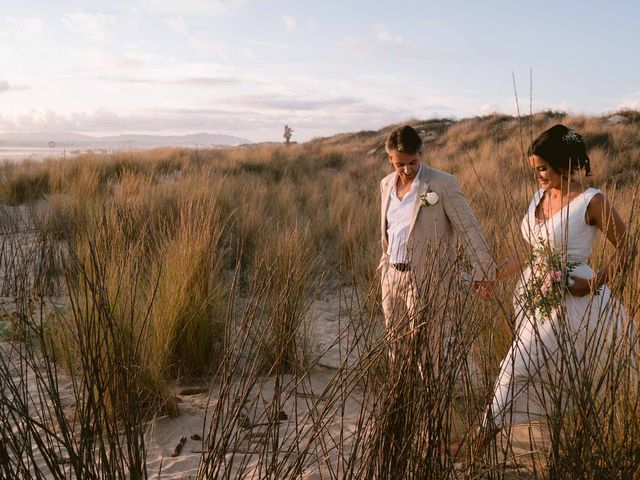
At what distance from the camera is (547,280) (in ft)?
8.30

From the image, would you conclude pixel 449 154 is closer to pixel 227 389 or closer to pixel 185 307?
pixel 185 307

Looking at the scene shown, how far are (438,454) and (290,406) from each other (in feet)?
6.28

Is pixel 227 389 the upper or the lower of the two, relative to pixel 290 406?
upper

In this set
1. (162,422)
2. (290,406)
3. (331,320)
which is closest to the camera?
(162,422)

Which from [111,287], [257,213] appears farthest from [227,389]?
[257,213]

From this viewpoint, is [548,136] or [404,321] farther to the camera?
[548,136]

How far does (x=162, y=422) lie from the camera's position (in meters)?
3.33

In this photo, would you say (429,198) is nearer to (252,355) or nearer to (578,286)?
(578,286)

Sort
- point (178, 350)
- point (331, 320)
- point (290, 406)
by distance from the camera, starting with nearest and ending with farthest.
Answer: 1. point (290, 406)
2. point (178, 350)
3. point (331, 320)

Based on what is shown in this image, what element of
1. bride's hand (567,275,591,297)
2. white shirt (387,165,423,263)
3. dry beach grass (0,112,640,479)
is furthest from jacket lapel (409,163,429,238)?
bride's hand (567,275,591,297)

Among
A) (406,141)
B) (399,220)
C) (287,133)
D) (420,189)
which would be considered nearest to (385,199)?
(399,220)

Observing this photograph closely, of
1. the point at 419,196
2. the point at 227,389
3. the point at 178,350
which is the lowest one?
the point at 178,350

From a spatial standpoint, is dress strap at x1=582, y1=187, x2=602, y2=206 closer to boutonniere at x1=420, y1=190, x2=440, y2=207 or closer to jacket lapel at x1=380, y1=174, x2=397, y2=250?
boutonniere at x1=420, y1=190, x2=440, y2=207

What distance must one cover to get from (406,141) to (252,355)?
5.35 feet
